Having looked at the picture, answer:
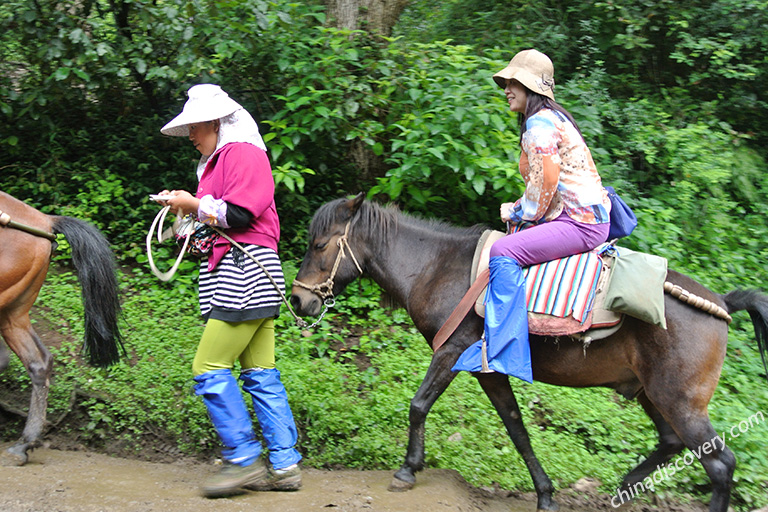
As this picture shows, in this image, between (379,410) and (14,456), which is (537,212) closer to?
(379,410)

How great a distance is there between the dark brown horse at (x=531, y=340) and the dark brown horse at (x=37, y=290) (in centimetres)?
164

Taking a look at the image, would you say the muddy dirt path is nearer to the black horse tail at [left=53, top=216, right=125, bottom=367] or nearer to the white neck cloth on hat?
the black horse tail at [left=53, top=216, right=125, bottom=367]

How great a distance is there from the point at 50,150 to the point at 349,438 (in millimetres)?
5038

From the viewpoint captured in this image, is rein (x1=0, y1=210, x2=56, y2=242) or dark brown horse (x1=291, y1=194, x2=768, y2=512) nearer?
dark brown horse (x1=291, y1=194, x2=768, y2=512)

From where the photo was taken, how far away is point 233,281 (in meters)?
3.52

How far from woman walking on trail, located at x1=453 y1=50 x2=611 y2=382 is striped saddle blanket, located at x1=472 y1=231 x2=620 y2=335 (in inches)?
2.1

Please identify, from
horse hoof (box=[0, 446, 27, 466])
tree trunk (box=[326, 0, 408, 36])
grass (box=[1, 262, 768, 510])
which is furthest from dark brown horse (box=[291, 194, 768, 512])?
tree trunk (box=[326, 0, 408, 36])

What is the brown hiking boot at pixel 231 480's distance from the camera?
11.5ft

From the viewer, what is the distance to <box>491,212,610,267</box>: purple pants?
3.46 m

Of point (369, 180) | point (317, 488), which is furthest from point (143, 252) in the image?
point (317, 488)

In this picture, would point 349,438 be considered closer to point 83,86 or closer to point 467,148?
point 467,148

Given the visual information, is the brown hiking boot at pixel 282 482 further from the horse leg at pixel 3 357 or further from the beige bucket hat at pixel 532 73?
the beige bucket hat at pixel 532 73

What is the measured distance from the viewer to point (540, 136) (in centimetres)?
337

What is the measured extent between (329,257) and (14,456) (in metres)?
2.41
